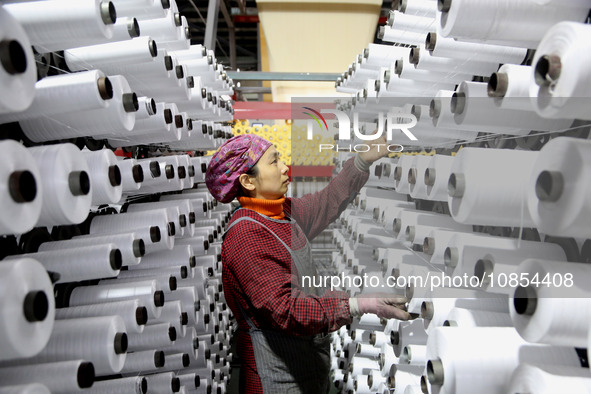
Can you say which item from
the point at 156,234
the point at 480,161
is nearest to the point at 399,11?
the point at 480,161

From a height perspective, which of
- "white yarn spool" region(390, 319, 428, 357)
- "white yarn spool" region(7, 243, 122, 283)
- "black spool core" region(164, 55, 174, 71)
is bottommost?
"white yarn spool" region(390, 319, 428, 357)

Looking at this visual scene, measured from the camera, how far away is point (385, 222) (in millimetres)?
1352

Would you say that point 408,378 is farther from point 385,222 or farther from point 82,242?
point 82,242

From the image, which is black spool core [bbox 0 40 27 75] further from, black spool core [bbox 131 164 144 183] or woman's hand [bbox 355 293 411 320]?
woman's hand [bbox 355 293 411 320]

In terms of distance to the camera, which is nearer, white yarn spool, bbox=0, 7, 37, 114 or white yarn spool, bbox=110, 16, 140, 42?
white yarn spool, bbox=0, 7, 37, 114

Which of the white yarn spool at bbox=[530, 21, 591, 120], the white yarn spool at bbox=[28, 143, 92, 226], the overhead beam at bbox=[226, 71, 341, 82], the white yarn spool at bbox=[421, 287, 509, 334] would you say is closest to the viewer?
the white yarn spool at bbox=[530, 21, 591, 120]

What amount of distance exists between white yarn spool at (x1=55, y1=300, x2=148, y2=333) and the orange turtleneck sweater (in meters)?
0.50

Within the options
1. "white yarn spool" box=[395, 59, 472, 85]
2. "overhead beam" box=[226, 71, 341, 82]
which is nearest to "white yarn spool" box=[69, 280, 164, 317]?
"white yarn spool" box=[395, 59, 472, 85]

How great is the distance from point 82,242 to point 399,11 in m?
1.12

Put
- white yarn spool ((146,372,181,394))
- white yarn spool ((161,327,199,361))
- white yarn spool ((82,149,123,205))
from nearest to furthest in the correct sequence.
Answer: white yarn spool ((82,149,123,205))
white yarn spool ((146,372,181,394))
white yarn spool ((161,327,199,361))

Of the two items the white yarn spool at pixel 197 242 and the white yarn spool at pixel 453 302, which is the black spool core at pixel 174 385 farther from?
the white yarn spool at pixel 453 302

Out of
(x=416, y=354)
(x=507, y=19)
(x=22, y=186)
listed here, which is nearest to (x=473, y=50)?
(x=507, y=19)

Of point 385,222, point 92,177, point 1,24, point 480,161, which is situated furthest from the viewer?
point 385,222

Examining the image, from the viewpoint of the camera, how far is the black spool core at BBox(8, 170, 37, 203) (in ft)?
1.97
